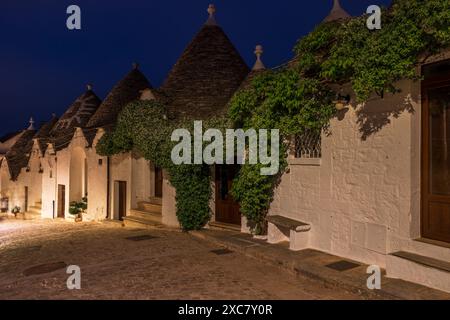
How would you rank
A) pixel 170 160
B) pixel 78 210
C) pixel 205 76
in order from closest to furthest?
pixel 170 160, pixel 205 76, pixel 78 210

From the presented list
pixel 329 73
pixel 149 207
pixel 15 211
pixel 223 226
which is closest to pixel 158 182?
pixel 149 207

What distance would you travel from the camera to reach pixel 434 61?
5.44 m

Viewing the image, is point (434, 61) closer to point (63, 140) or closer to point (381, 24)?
point (381, 24)

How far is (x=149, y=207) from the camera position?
1366 centimetres

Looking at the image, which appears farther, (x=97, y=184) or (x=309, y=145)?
(x=97, y=184)

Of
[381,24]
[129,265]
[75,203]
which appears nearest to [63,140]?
[75,203]

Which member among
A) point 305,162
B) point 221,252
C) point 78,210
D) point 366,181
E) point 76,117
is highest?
point 76,117

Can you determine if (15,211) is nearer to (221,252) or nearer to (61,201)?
(61,201)

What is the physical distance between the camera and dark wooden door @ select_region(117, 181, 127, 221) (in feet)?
50.2

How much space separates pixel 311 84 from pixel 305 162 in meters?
1.72

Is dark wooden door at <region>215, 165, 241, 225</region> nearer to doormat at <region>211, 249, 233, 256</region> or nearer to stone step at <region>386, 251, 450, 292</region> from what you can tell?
doormat at <region>211, 249, 233, 256</region>

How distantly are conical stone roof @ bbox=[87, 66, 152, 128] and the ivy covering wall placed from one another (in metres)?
6.44

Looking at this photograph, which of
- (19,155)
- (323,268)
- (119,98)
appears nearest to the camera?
(323,268)

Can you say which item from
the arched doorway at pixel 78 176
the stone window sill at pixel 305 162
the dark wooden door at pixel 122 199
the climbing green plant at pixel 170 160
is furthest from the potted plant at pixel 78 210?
the stone window sill at pixel 305 162
